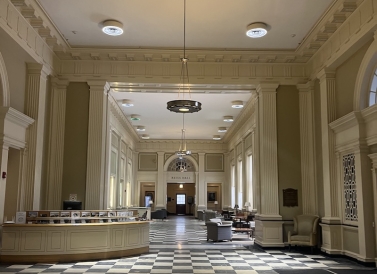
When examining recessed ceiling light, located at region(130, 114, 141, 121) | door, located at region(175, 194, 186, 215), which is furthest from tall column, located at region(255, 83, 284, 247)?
door, located at region(175, 194, 186, 215)

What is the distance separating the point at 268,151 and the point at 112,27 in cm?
530

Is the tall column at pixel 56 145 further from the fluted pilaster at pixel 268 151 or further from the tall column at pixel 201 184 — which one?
the tall column at pixel 201 184

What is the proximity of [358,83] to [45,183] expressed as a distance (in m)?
7.94

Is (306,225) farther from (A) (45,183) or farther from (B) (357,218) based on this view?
(A) (45,183)

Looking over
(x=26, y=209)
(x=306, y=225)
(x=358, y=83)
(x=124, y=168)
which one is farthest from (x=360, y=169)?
(x=124, y=168)

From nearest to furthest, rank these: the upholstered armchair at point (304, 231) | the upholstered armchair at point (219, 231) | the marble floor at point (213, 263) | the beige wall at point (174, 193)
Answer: the marble floor at point (213, 263)
the upholstered armchair at point (304, 231)
the upholstered armchair at point (219, 231)
the beige wall at point (174, 193)

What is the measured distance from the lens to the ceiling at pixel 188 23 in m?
8.37

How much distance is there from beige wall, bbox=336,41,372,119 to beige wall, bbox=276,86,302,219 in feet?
5.58

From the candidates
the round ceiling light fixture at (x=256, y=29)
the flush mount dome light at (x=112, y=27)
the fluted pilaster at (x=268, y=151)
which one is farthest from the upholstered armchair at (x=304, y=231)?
the flush mount dome light at (x=112, y=27)

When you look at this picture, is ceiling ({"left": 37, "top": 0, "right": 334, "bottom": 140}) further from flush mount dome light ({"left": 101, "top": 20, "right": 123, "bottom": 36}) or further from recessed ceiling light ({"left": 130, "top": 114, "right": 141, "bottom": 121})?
recessed ceiling light ({"left": 130, "top": 114, "right": 141, "bottom": 121})

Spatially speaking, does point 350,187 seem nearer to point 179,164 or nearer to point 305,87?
point 305,87

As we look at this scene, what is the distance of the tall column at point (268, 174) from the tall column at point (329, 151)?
1.37m

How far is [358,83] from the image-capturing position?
338 inches

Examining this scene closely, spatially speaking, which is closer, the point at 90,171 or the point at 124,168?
the point at 90,171
